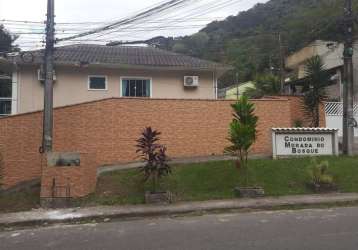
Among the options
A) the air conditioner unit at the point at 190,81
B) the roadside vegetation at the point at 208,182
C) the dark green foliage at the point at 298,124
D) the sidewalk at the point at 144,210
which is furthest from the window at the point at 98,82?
the sidewalk at the point at 144,210

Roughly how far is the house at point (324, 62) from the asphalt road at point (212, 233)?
19109 millimetres

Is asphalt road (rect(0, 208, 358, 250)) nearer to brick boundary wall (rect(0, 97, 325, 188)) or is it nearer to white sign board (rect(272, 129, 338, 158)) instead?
white sign board (rect(272, 129, 338, 158))

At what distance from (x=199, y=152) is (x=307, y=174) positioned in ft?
15.6

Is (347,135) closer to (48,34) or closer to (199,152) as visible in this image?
(199,152)

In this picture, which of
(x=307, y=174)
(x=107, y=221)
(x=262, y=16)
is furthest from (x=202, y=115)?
(x=262, y=16)

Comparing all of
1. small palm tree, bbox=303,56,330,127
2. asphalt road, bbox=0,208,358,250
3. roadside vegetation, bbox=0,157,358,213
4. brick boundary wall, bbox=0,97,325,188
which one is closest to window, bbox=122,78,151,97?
brick boundary wall, bbox=0,97,325,188

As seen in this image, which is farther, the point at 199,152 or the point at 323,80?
the point at 323,80

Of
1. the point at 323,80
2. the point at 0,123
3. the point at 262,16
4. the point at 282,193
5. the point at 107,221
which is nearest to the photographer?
the point at 107,221

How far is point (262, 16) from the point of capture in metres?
37.1

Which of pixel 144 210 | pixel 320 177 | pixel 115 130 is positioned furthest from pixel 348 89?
pixel 144 210

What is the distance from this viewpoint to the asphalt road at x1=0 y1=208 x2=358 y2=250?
25.6 feet

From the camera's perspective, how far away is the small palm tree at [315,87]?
19922 millimetres

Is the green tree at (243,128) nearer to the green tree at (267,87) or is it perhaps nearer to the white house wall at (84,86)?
the white house wall at (84,86)

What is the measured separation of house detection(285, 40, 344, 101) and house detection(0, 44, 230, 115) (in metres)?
7.40
